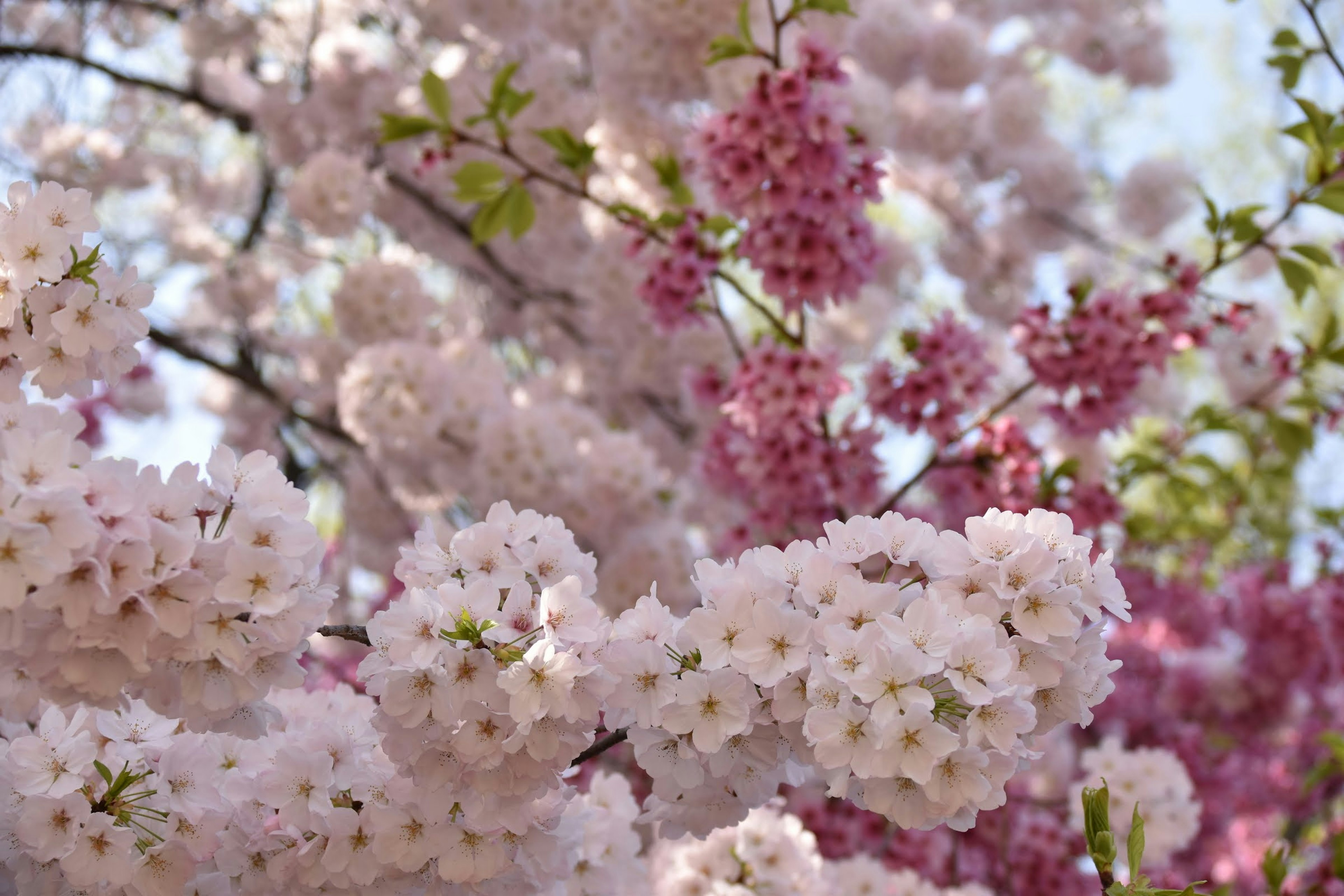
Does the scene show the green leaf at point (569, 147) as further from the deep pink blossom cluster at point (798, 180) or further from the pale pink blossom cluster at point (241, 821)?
the pale pink blossom cluster at point (241, 821)

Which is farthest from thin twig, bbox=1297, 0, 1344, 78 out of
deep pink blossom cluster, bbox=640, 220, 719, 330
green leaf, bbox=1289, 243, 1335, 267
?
deep pink blossom cluster, bbox=640, 220, 719, 330

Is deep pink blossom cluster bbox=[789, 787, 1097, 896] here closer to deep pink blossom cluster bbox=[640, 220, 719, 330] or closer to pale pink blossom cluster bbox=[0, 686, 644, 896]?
deep pink blossom cluster bbox=[640, 220, 719, 330]

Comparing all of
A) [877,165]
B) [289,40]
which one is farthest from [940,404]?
[289,40]

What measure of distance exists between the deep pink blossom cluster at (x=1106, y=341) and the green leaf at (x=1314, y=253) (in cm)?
27

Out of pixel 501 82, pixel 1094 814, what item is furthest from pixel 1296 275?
pixel 501 82

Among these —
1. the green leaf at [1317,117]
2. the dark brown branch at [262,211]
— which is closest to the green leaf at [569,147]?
the green leaf at [1317,117]

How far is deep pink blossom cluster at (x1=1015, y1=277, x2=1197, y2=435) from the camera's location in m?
2.76

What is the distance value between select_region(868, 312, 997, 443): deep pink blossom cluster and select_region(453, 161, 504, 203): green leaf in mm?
1120

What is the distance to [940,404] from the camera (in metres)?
2.83

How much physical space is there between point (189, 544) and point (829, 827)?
9.44ft

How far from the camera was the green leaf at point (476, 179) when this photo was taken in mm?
2660

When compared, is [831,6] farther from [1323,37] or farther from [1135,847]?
[1135,847]

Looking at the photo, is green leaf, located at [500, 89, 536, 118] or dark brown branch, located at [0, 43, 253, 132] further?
dark brown branch, located at [0, 43, 253, 132]

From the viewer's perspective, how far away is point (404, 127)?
284cm
